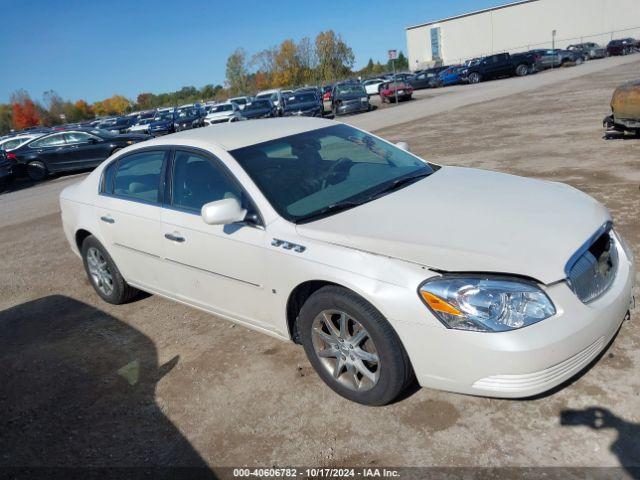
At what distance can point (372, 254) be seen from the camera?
9.32 feet

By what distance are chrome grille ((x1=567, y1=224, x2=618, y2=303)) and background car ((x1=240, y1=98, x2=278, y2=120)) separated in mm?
25230

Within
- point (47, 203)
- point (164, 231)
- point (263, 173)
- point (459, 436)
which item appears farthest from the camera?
point (47, 203)

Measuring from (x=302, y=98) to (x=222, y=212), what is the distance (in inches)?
1048

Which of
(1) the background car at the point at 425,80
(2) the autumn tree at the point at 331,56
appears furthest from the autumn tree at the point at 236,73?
(1) the background car at the point at 425,80

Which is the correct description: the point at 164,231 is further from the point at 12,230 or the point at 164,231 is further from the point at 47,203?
the point at 47,203

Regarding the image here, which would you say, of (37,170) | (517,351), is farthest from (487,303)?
(37,170)

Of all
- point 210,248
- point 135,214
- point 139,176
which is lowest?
point 210,248

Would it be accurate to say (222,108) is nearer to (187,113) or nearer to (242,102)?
(187,113)

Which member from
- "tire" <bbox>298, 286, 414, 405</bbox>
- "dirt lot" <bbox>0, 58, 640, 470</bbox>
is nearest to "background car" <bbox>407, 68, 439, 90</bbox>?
Answer: "dirt lot" <bbox>0, 58, 640, 470</bbox>

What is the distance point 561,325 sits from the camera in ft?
8.30

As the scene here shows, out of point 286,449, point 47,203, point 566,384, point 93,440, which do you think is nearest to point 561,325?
point 566,384

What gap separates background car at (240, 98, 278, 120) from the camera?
27525 mm

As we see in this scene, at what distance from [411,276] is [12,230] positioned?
9051mm

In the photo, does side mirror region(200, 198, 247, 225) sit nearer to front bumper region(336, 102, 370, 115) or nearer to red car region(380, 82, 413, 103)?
front bumper region(336, 102, 370, 115)
